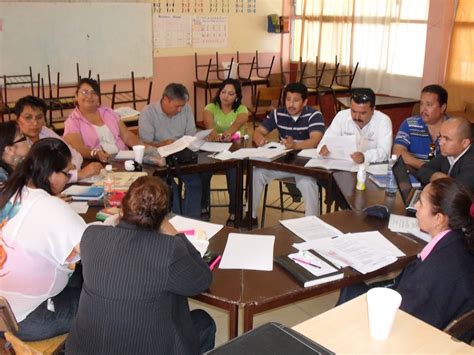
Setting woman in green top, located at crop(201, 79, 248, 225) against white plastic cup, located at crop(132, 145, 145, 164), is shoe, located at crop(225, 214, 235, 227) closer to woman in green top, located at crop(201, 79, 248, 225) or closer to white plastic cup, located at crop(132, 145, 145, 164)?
woman in green top, located at crop(201, 79, 248, 225)

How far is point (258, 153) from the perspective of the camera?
382 cm

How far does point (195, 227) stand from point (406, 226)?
984 millimetres

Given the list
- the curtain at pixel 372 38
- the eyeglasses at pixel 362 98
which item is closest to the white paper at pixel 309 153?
the eyeglasses at pixel 362 98

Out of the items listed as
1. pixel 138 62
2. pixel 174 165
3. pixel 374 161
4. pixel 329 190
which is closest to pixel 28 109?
pixel 174 165

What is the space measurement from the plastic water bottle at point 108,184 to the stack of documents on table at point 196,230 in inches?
15.7

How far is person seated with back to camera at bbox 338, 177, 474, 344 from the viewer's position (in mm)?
1765

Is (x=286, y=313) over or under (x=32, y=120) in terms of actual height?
under

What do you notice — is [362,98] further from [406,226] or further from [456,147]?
[406,226]

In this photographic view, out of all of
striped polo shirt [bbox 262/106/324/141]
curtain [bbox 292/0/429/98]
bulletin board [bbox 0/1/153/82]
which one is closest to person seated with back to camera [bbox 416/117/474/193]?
striped polo shirt [bbox 262/106/324/141]

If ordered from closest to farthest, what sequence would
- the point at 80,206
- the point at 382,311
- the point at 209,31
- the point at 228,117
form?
the point at 382,311 → the point at 80,206 → the point at 228,117 → the point at 209,31

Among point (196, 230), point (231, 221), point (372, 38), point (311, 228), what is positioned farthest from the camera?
point (372, 38)

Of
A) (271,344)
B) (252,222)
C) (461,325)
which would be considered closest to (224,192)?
(252,222)

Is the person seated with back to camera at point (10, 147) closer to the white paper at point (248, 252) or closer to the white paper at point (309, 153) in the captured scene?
the white paper at point (248, 252)

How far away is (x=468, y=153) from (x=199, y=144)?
1.87 m
